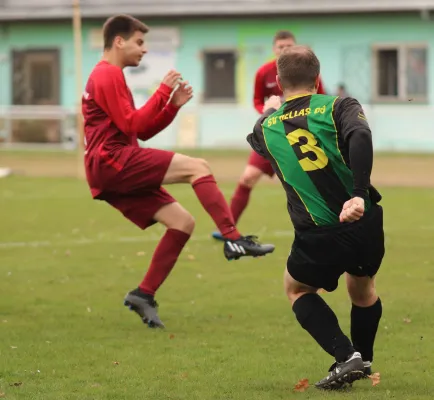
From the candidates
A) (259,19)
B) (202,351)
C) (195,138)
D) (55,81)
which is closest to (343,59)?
(259,19)

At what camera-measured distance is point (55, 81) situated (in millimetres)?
39281

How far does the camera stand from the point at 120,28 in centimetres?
812

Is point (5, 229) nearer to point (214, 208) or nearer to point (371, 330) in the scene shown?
point (214, 208)

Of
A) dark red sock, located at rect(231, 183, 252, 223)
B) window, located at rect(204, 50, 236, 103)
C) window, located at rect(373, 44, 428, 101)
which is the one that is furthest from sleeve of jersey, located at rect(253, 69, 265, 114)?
window, located at rect(204, 50, 236, 103)

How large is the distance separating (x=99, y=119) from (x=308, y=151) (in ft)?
8.39

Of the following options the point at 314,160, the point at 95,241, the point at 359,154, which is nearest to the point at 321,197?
the point at 314,160

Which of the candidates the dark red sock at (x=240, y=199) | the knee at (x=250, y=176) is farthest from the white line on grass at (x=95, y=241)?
A: the knee at (x=250, y=176)

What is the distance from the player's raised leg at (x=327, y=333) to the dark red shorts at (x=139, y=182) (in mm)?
2183

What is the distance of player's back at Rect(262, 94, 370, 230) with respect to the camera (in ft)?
18.6

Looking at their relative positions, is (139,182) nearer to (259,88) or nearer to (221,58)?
(259,88)

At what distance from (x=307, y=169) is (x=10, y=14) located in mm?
34062

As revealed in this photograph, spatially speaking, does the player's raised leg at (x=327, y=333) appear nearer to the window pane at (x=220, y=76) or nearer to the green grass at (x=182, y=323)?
the green grass at (x=182, y=323)

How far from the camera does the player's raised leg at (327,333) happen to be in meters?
5.71

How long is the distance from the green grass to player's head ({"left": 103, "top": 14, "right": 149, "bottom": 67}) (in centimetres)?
178
